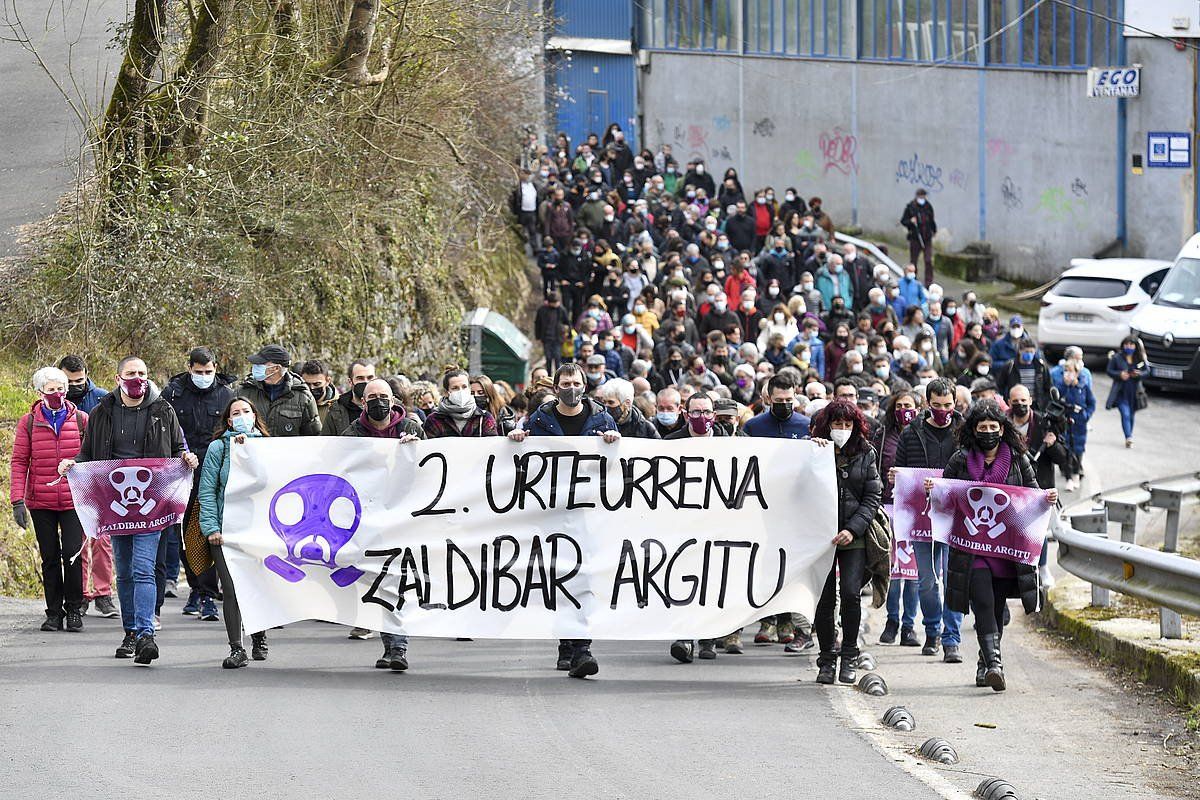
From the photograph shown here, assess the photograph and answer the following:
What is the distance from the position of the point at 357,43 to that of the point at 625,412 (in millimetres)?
10808

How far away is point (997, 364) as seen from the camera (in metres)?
22.8

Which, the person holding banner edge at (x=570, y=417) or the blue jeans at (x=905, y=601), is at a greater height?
the person holding banner edge at (x=570, y=417)

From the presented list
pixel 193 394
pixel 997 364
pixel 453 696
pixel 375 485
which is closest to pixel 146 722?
pixel 453 696

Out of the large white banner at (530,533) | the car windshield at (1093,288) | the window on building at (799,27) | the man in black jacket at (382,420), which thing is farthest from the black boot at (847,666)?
the window on building at (799,27)

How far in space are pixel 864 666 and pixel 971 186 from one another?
28.7 meters

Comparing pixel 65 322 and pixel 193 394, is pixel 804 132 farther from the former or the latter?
pixel 193 394

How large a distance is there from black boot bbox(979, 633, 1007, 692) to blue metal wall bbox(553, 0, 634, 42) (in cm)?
3721

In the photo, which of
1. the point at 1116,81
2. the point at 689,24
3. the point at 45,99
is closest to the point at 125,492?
the point at 45,99

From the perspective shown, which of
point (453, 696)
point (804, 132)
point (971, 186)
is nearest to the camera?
point (453, 696)

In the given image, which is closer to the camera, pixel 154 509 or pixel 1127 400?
pixel 154 509

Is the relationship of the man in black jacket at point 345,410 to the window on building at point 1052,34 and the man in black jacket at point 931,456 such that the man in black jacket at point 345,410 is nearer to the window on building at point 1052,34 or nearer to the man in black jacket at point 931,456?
the man in black jacket at point 931,456

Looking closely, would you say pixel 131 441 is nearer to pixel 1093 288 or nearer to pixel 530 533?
pixel 530 533

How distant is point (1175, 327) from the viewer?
87.0ft

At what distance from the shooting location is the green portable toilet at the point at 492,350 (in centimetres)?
2478
